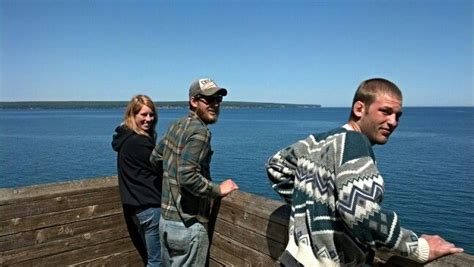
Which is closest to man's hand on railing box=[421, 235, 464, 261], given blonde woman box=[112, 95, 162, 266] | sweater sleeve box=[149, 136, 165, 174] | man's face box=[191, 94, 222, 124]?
man's face box=[191, 94, 222, 124]

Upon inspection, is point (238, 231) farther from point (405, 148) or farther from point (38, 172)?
point (405, 148)

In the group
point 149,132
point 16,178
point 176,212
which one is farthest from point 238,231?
point 16,178

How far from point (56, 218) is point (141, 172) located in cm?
84

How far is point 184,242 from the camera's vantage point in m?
2.60

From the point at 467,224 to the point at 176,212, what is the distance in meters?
16.7

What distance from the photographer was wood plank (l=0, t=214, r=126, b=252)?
297cm

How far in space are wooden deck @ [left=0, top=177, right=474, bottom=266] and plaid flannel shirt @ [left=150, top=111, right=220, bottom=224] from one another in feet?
1.09

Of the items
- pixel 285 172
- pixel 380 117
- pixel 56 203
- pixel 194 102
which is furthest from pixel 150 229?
pixel 380 117

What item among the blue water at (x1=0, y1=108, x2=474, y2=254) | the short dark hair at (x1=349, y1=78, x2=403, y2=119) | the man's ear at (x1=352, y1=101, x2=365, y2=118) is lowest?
the blue water at (x1=0, y1=108, x2=474, y2=254)

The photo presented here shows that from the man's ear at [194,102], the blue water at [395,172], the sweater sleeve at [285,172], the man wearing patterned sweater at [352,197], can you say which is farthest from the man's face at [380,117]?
the blue water at [395,172]

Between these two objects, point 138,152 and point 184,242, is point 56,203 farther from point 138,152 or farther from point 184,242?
point 184,242

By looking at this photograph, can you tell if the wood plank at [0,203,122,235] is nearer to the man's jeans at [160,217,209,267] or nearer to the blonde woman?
the blonde woman

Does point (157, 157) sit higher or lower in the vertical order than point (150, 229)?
higher

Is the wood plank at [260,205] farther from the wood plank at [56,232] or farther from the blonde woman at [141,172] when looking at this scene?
the wood plank at [56,232]
